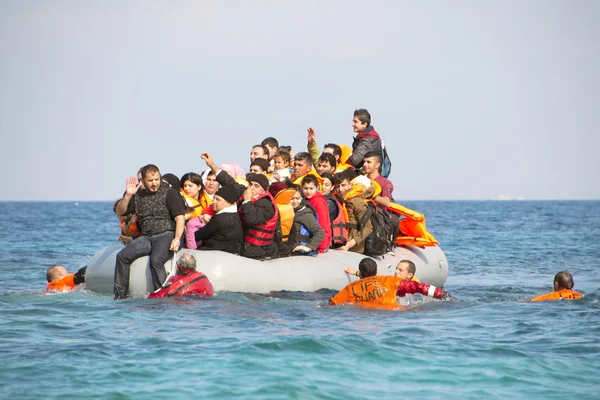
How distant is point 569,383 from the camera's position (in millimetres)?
7133

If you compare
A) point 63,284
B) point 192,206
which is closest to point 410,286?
point 192,206

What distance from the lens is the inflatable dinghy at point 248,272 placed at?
33.1 ft

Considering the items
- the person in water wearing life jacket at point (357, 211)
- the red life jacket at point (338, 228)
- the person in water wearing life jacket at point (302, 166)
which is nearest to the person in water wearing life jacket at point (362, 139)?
the person in water wearing life jacket at point (357, 211)

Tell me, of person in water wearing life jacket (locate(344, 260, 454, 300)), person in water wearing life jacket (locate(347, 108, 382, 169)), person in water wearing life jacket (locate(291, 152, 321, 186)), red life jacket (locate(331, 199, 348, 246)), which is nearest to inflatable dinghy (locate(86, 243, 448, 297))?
red life jacket (locate(331, 199, 348, 246))

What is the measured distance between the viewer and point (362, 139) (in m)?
13.0

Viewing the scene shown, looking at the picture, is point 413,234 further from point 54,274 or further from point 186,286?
point 54,274

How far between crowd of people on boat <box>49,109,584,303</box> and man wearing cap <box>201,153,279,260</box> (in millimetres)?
13

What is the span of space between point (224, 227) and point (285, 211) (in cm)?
101

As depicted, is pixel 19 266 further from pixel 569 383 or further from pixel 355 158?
pixel 569 383

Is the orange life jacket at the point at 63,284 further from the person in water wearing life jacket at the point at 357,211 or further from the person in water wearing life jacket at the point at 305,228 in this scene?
the person in water wearing life jacket at the point at 357,211

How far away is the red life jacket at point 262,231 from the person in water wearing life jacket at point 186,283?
0.97 metres

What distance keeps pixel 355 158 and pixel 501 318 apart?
407 centimetres

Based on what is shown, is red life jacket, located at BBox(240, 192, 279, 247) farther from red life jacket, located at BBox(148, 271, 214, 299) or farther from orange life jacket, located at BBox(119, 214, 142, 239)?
orange life jacket, located at BBox(119, 214, 142, 239)

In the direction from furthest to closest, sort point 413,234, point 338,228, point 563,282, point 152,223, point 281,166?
point 413,234 → point 281,166 → point 338,228 → point 563,282 → point 152,223
